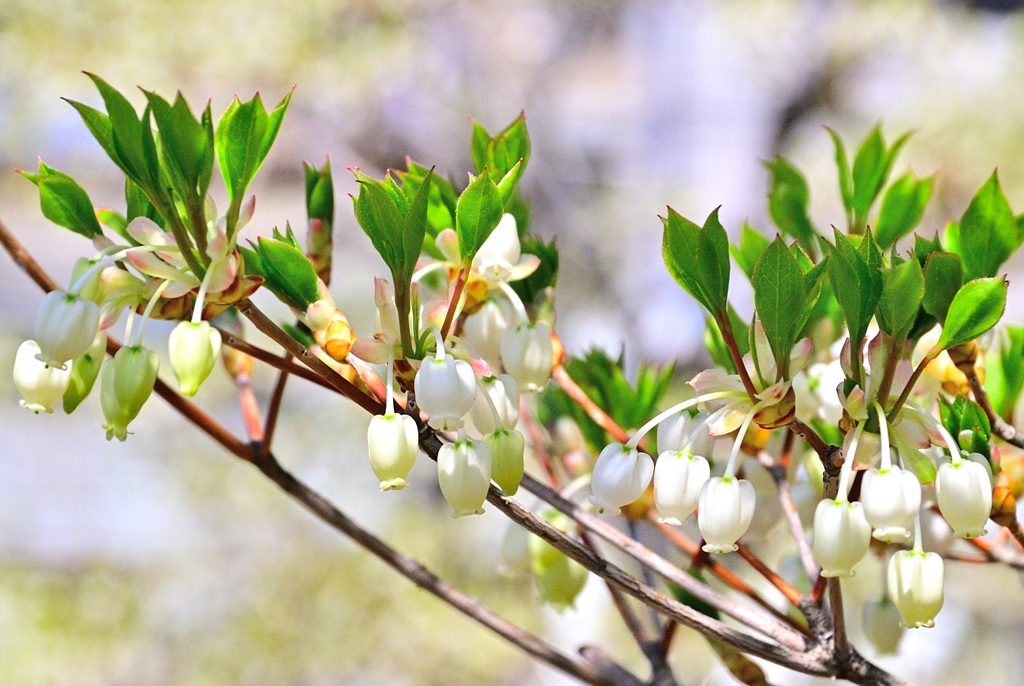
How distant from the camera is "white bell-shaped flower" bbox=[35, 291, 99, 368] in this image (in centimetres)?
26

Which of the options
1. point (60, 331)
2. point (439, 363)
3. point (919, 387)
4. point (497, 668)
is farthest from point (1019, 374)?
point (497, 668)

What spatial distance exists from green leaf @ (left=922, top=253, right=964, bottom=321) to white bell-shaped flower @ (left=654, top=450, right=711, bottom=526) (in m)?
0.09

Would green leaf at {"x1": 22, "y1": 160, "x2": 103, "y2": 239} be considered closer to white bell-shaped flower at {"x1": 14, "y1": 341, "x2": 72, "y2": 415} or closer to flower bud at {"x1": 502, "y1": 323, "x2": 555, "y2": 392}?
white bell-shaped flower at {"x1": 14, "y1": 341, "x2": 72, "y2": 415}

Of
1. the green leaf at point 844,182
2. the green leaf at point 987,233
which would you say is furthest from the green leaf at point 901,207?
the green leaf at point 987,233

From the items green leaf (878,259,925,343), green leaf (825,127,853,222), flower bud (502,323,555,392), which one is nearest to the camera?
green leaf (878,259,925,343)

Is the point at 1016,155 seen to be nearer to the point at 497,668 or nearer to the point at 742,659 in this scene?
the point at 497,668

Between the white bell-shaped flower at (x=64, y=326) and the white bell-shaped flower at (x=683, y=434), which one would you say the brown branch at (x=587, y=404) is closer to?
the white bell-shaped flower at (x=683, y=434)

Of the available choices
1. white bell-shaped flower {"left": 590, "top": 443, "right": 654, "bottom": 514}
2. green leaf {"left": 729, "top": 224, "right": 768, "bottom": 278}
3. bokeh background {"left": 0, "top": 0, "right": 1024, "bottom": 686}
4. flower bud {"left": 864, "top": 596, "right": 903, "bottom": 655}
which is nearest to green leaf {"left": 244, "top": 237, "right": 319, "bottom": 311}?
white bell-shaped flower {"left": 590, "top": 443, "right": 654, "bottom": 514}

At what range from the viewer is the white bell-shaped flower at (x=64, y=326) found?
10.1 inches

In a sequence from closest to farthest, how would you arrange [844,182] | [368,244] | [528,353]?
1. [528,353]
2. [844,182]
3. [368,244]

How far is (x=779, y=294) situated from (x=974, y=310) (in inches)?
2.3

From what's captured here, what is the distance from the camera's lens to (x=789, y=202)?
1.59ft

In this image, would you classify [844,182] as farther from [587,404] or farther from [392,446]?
[392,446]

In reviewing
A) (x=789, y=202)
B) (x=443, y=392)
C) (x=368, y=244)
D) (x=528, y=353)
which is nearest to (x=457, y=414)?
(x=443, y=392)
